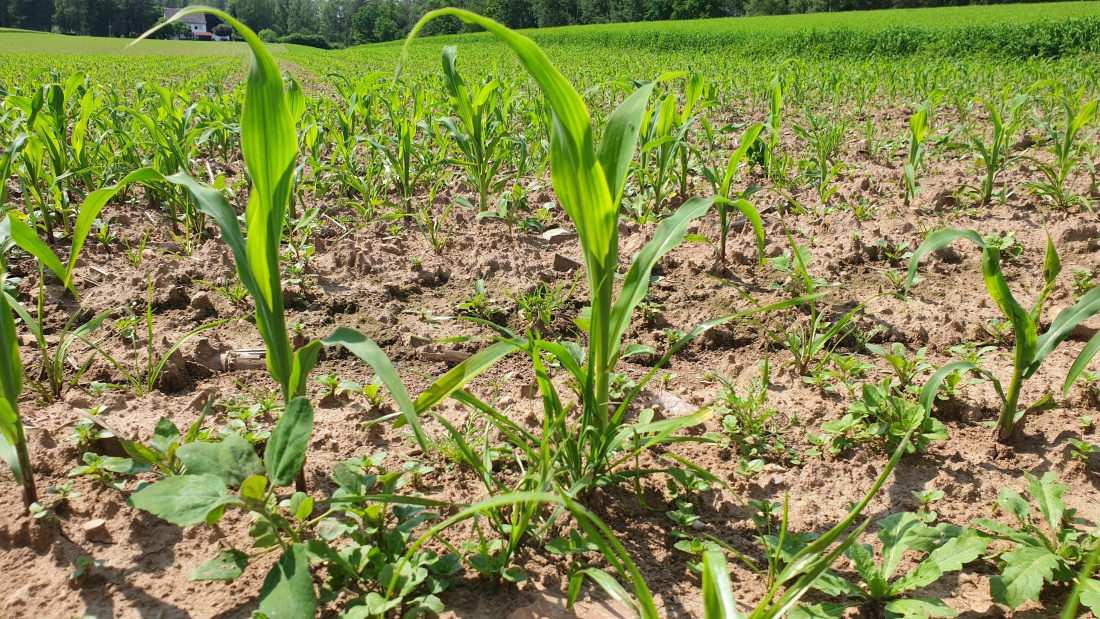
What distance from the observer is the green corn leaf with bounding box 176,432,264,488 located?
1112 mm

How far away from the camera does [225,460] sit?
1122 mm

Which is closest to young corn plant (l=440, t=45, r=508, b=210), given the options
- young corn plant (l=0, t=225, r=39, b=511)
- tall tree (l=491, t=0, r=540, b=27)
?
young corn plant (l=0, t=225, r=39, b=511)

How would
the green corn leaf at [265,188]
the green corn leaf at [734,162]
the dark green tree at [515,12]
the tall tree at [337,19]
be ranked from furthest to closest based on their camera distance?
1. the tall tree at [337,19]
2. the dark green tree at [515,12]
3. the green corn leaf at [734,162]
4. the green corn leaf at [265,188]

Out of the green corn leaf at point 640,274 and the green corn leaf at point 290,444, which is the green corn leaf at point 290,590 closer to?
the green corn leaf at point 290,444

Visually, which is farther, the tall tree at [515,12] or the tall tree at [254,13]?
the tall tree at [254,13]

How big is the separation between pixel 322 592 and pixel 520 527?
34 centimetres

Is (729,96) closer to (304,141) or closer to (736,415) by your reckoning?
(304,141)

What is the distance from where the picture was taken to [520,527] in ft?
3.87

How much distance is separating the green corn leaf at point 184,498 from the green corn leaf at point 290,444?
Answer: 0.26ft

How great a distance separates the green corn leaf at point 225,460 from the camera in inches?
43.8

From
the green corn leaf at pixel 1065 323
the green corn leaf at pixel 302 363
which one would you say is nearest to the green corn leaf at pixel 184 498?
the green corn leaf at pixel 302 363

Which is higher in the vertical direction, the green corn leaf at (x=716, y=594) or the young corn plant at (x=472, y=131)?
the young corn plant at (x=472, y=131)

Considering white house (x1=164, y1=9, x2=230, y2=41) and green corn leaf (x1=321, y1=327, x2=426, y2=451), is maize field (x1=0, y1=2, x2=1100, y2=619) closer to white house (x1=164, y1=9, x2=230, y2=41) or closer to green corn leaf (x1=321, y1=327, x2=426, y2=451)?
green corn leaf (x1=321, y1=327, x2=426, y2=451)

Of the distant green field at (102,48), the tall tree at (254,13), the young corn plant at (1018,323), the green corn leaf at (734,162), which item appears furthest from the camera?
the tall tree at (254,13)
